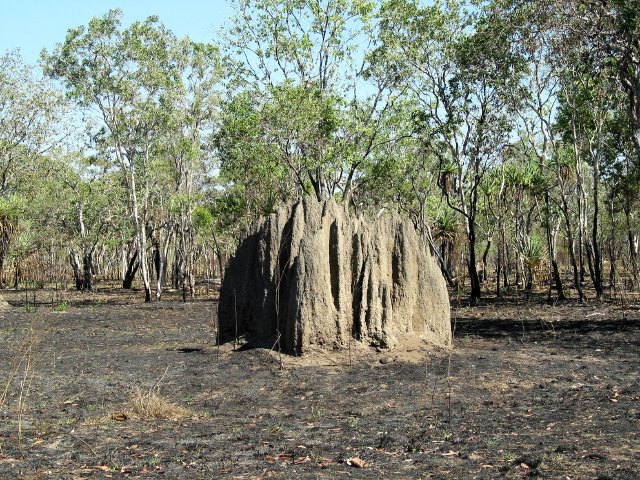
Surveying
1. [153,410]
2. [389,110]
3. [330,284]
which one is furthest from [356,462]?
[389,110]

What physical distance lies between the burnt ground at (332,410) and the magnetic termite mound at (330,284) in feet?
1.51

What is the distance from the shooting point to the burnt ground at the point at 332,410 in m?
7.14

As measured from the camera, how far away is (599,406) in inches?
374

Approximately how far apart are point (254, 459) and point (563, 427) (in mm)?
3542

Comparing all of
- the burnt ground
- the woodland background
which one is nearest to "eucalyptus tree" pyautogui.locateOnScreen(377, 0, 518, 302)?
the woodland background

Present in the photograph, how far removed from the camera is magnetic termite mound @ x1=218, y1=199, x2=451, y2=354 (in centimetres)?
1297

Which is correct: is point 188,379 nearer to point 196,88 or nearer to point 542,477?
point 542,477

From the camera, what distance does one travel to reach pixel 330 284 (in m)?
13.2

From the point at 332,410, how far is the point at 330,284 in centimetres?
369

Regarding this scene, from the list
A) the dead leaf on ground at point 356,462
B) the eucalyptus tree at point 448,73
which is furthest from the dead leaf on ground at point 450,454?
the eucalyptus tree at point 448,73

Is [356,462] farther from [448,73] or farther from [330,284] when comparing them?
[448,73]

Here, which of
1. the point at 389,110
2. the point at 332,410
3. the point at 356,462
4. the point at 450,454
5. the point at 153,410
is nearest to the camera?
the point at 356,462

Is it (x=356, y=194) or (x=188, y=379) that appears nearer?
(x=188, y=379)

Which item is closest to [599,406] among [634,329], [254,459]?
[254,459]
